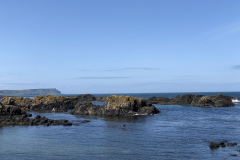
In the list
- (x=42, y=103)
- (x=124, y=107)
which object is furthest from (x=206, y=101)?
(x=42, y=103)

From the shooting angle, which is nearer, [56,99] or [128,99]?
[128,99]

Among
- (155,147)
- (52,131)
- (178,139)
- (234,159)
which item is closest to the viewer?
(234,159)

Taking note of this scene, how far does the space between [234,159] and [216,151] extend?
15.9ft

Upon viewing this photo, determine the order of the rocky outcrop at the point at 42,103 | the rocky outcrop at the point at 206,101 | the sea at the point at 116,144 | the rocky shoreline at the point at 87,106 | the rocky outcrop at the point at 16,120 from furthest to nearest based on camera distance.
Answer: the rocky outcrop at the point at 206,101, the rocky outcrop at the point at 42,103, the rocky shoreline at the point at 87,106, the rocky outcrop at the point at 16,120, the sea at the point at 116,144

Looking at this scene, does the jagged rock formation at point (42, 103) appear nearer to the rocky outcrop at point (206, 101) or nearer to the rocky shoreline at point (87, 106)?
the rocky shoreline at point (87, 106)

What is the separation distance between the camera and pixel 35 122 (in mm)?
71125

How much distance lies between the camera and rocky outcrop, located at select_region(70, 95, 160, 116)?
9444cm

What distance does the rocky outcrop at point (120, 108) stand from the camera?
310ft

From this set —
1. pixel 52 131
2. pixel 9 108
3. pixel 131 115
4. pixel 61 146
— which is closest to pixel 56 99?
pixel 9 108

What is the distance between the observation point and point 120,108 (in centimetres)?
9481

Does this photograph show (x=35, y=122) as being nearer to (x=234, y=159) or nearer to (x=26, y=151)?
(x=26, y=151)

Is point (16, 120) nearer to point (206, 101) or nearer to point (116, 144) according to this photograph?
point (116, 144)

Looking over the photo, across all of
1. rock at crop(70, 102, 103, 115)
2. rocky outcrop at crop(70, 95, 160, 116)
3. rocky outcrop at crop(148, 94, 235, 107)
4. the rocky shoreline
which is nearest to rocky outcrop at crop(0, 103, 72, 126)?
the rocky shoreline

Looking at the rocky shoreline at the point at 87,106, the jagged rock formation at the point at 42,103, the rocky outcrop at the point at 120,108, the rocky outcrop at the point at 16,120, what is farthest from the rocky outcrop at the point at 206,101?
the rocky outcrop at the point at 16,120
